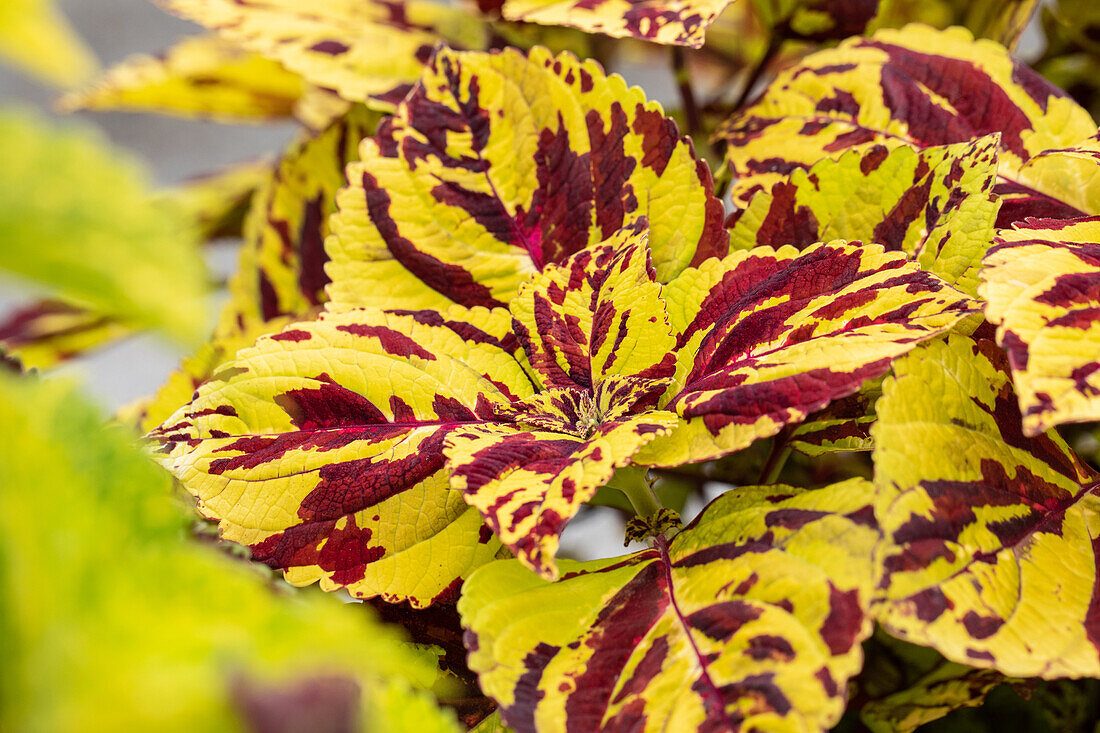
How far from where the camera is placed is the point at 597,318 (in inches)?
12.6

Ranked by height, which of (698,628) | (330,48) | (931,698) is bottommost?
(931,698)

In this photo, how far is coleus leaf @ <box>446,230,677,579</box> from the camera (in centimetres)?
27

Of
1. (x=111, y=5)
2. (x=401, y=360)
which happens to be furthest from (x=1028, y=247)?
(x=111, y=5)

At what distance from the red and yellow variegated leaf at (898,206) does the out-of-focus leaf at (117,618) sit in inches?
9.8

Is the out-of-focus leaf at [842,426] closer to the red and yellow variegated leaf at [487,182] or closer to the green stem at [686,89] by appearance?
the red and yellow variegated leaf at [487,182]

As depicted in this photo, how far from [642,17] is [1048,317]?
211 millimetres

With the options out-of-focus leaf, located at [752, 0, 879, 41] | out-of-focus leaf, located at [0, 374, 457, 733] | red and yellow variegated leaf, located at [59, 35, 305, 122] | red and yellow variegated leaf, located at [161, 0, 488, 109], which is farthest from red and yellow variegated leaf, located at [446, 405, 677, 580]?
red and yellow variegated leaf, located at [59, 35, 305, 122]

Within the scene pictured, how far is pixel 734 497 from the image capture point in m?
0.30

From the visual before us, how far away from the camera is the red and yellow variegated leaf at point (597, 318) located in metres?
0.31

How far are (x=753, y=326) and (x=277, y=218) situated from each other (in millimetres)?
322

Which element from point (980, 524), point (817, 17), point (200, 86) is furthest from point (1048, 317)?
point (200, 86)

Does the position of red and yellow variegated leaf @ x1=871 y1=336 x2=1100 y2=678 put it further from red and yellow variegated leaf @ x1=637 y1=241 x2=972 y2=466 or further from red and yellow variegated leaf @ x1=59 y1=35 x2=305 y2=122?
red and yellow variegated leaf @ x1=59 y1=35 x2=305 y2=122

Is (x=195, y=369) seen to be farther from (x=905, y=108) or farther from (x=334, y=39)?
(x=905, y=108)

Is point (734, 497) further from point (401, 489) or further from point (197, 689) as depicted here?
point (197, 689)
